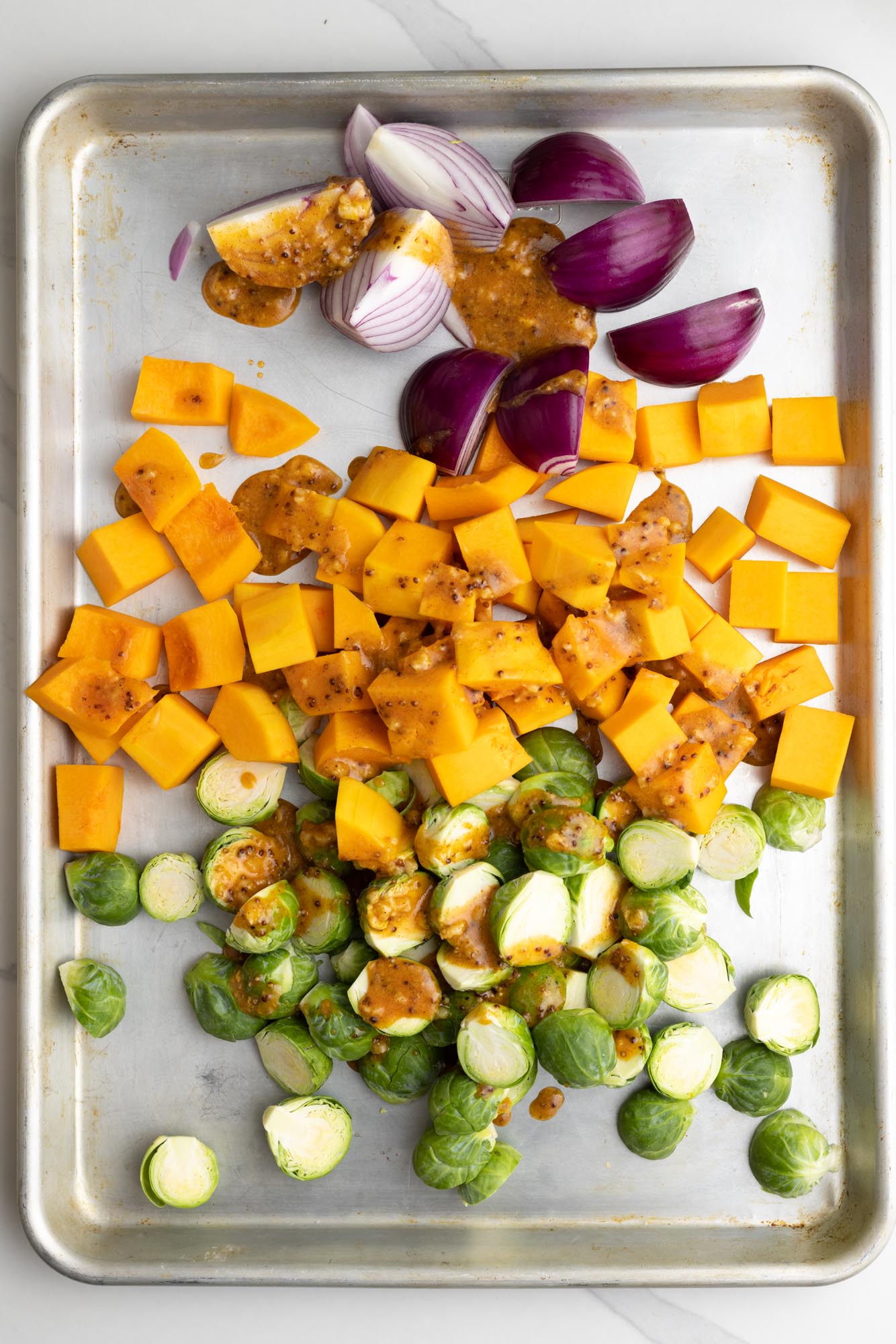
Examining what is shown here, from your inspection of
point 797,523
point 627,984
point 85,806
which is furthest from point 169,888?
point 797,523

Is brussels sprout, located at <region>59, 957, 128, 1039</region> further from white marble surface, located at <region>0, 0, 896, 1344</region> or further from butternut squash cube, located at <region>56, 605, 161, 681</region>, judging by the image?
butternut squash cube, located at <region>56, 605, 161, 681</region>

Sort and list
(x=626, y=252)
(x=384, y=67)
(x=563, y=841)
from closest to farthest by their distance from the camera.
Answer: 1. (x=563, y=841)
2. (x=626, y=252)
3. (x=384, y=67)

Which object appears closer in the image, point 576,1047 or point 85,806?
point 576,1047

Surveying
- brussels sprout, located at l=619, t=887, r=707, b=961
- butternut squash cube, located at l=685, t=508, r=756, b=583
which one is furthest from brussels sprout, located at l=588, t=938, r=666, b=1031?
butternut squash cube, located at l=685, t=508, r=756, b=583

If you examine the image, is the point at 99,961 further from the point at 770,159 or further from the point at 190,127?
the point at 770,159

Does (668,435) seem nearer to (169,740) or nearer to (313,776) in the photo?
(313,776)

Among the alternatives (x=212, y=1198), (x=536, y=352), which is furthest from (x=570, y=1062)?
(x=536, y=352)

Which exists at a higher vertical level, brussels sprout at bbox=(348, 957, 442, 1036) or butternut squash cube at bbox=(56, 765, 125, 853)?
butternut squash cube at bbox=(56, 765, 125, 853)
